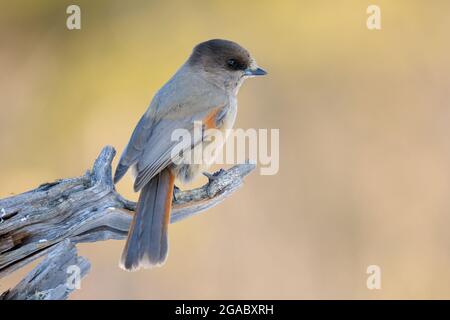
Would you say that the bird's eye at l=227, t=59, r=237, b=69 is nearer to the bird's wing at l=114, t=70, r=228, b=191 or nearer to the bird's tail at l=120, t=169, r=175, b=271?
the bird's wing at l=114, t=70, r=228, b=191

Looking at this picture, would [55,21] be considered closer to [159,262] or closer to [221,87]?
[221,87]

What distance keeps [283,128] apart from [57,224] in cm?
337

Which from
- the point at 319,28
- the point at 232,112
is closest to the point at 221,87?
the point at 232,112

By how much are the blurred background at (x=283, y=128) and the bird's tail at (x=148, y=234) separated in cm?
192

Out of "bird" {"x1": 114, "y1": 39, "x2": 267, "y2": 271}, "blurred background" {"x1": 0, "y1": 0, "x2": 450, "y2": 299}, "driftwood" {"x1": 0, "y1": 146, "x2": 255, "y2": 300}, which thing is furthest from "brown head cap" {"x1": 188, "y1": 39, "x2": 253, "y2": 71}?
"blurred background" {"x1": 0, "y1": 0, "x2": 450, "y2": 299}

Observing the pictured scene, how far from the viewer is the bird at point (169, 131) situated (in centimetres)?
433

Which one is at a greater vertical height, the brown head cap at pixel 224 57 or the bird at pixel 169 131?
the brown head cap at pixel 224 57

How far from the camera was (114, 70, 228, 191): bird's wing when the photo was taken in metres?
4.44

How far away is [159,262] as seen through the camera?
437 cm

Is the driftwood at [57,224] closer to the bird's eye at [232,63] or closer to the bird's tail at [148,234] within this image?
the bird's tail at [148,234]

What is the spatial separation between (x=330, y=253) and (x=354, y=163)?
1.01 meters

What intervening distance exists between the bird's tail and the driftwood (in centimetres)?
13

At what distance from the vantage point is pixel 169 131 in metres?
4.63

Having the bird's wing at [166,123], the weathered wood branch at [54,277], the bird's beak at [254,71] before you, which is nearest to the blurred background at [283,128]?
the bird's beak at [254,71]
